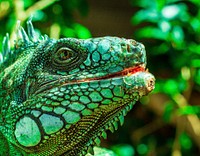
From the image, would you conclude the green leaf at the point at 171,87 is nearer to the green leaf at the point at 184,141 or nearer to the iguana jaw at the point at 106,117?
the green leaf at the point at 184,141

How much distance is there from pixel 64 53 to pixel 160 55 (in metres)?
3.83

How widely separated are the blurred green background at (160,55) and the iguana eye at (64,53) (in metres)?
2.09

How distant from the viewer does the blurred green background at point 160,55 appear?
5.42 meters

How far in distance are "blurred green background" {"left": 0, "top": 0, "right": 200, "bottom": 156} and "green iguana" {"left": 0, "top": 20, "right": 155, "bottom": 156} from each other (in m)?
2.04

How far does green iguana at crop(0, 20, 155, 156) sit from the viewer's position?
8.00ft

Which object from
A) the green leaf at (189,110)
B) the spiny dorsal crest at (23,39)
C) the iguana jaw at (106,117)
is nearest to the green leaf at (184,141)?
the green leaf at (189,110)

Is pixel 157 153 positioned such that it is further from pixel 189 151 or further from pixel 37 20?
pixel 37 20

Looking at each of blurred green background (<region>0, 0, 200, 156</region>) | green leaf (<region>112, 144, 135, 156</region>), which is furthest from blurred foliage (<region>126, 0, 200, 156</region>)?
green leaf (<region>112, 144, 135, 156</region>)

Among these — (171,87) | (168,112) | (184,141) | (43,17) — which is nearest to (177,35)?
(171,87)

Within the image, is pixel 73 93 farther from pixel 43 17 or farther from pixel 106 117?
pixel 43 17

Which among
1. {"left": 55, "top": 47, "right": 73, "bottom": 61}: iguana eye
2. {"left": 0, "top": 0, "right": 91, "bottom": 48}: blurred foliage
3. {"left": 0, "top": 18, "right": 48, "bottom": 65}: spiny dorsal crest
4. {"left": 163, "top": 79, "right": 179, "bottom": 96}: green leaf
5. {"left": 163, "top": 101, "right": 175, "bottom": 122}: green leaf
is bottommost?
{"left": 163, "top": 101, "right": 175, "bottom": 122}: green leaf

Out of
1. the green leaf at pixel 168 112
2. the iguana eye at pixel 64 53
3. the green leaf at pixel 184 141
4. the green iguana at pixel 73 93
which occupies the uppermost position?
the iguana eye at pixel 64 53

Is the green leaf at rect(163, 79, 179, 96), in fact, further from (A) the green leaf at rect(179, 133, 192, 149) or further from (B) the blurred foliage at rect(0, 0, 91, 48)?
(B) the blurred foliage at rect(0, 0, 91, 48)

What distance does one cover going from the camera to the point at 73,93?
2.49 m
